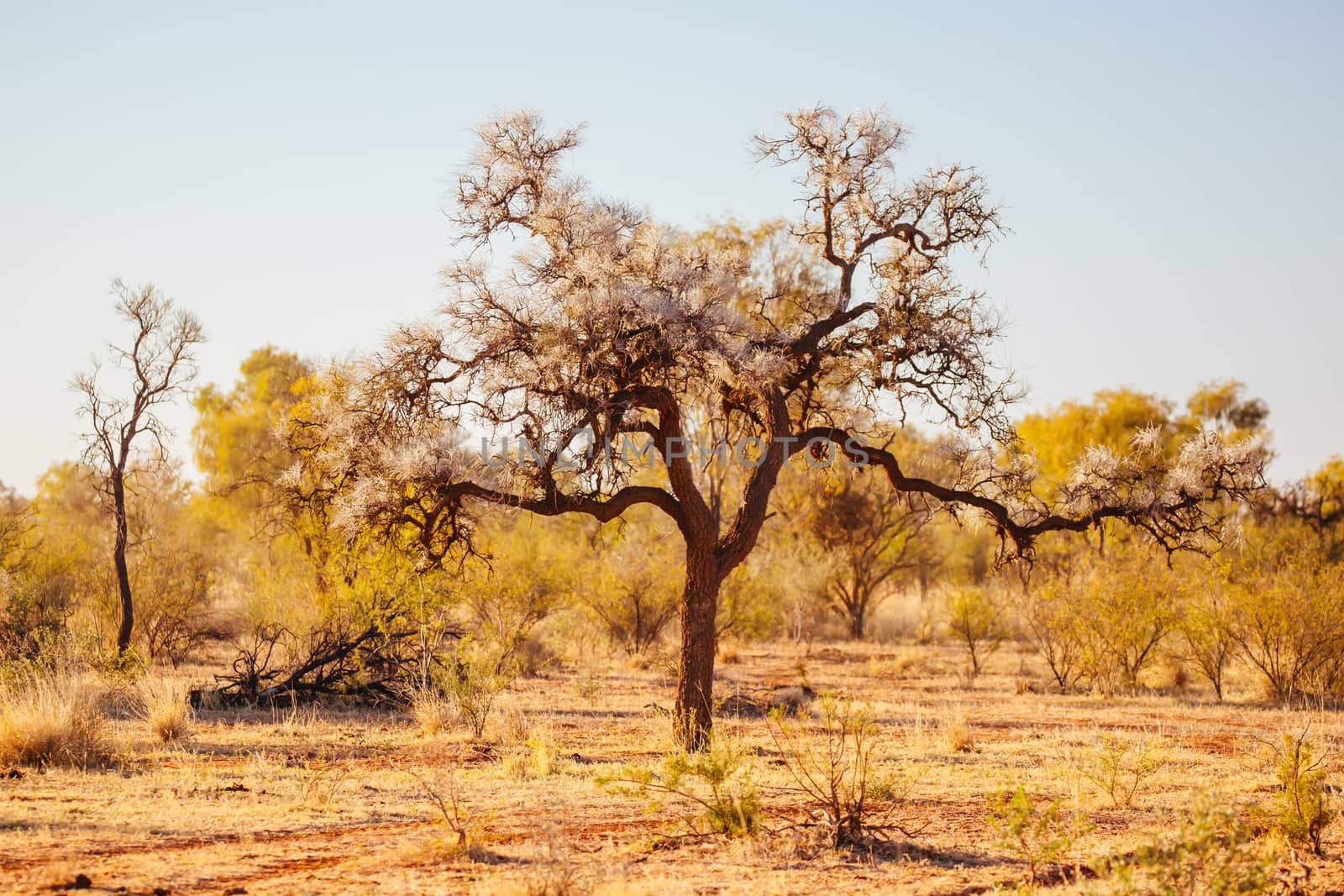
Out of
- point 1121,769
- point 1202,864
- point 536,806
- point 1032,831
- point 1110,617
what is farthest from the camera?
point 1110,617

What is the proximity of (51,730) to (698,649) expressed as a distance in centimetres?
579

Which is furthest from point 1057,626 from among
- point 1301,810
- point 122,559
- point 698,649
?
point 122,559

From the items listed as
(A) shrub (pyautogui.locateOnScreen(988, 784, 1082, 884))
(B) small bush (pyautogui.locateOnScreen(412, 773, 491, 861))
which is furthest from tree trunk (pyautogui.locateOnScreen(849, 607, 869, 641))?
(B) small bush (pyautogui.locateOnScreen(412, 773, 491, 861))

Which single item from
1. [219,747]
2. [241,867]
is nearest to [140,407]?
[219,747]

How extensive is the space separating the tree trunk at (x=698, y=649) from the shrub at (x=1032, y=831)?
3.43 meters

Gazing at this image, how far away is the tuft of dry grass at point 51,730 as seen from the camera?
940 centimetres

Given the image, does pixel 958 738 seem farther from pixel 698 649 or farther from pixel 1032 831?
pixel 1032 831

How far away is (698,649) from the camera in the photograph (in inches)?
441

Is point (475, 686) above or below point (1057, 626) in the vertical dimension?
below

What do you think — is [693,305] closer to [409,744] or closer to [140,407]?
[409,744]

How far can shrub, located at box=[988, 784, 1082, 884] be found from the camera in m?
6.27

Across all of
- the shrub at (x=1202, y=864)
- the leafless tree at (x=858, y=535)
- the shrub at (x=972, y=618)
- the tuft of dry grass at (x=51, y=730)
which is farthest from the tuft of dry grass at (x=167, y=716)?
the leafless tree at (x=858, y=535)

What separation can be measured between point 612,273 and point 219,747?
611 cm

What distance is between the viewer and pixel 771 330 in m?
11.5
